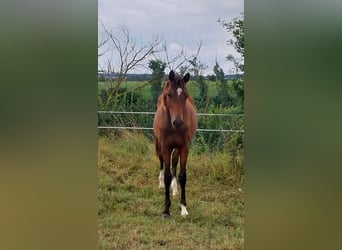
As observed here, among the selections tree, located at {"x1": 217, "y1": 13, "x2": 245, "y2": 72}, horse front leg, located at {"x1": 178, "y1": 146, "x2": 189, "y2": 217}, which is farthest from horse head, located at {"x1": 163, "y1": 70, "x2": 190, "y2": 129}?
tree, located at {"x1": 217, "y1": 13, "x2": 245, "y2": 72}

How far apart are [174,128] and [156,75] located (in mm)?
340

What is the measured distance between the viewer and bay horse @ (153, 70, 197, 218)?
250cm

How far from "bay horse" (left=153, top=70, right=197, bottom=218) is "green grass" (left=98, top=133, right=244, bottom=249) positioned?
4 cm

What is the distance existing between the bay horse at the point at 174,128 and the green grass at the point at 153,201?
4 cm

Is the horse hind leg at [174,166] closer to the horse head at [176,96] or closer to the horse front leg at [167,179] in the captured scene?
the horse front leg at [167,179]

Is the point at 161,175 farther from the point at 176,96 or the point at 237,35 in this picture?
the point at 237,35

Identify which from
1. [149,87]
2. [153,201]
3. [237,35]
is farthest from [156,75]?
[153,201]

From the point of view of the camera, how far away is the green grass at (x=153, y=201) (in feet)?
8.00
